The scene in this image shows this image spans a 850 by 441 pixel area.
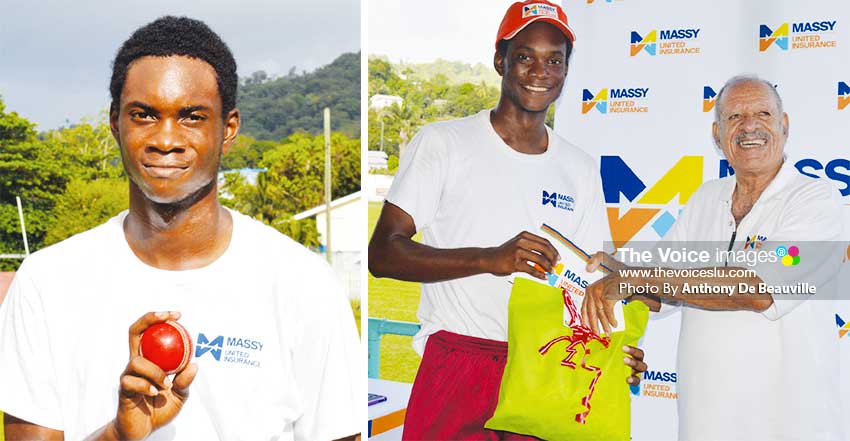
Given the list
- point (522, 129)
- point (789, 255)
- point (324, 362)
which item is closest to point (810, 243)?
point (789, 255)

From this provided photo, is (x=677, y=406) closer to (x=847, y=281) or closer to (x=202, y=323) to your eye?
(x=847, y=281)

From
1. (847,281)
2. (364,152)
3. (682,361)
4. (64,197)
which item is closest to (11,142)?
(64,197)

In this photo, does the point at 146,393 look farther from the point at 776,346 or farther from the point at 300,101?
the point at 300,101

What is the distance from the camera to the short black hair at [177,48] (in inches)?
112

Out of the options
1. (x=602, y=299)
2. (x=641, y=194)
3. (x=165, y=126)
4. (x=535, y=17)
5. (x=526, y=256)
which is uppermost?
(x=535, y=17)

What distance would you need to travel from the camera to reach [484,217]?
9.70ft

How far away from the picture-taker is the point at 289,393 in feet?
9.34

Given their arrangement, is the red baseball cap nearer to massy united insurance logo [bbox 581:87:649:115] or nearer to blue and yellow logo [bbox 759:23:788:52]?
massy united insurance logo [bbox 581:87:649:115]

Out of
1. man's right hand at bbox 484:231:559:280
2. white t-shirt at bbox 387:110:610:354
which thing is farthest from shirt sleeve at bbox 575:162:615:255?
man's right hand at bbox 484:231:559:280

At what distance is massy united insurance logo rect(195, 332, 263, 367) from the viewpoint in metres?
2.84

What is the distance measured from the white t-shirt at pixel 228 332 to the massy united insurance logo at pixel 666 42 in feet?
4.40

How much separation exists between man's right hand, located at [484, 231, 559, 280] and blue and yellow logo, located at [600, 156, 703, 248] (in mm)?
240

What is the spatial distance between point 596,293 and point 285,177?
302 cm

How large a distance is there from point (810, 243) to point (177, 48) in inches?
87.3
